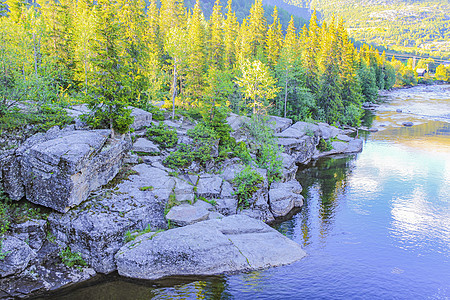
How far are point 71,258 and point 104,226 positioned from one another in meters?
2.04

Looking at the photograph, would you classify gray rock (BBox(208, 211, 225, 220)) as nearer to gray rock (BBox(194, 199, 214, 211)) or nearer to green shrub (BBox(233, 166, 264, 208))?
gray rock (BBox(194, 199, 214, 211))

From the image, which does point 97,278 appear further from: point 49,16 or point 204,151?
point 49,16

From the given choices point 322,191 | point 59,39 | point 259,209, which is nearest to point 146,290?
point 259,209

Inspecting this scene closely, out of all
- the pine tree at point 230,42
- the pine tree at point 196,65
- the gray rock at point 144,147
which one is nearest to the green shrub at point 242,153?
the gray rock at point 144,147

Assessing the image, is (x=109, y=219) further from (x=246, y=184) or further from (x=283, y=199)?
(x=283, y=199)

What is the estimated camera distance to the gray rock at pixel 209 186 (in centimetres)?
2181

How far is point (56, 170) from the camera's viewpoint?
52.6 ft

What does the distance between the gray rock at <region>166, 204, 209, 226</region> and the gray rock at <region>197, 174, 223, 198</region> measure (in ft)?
6.23

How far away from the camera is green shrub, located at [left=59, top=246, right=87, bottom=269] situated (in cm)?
1573

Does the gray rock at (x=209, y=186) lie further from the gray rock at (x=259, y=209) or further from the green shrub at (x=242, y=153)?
the green shrub at (x=242, y=153)

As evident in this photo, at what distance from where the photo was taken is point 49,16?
3641cm

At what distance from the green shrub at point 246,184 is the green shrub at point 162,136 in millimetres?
6023

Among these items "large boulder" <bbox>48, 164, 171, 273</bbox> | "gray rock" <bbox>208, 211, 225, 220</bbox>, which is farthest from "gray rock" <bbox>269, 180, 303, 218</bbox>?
"large boulder" <bbox>48, 164, 171, 273</bbox>

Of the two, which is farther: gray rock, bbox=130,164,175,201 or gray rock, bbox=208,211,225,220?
gray rock, bbox=208,211,225,220
